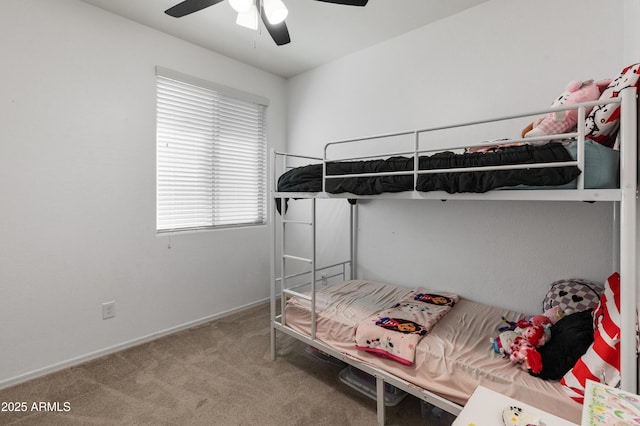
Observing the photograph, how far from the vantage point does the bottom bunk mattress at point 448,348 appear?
51.9 inches

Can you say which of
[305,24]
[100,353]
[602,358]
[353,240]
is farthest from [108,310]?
[602,358]

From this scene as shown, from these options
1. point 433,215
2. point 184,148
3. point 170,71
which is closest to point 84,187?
point 184,148

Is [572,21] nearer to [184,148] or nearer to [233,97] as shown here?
[233,97]

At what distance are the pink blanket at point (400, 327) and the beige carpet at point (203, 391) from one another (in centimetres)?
43

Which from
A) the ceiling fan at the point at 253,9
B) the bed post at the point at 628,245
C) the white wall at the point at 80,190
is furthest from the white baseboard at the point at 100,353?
the bed post at the point at 628,245

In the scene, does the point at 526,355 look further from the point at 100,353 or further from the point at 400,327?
the point at 100,353

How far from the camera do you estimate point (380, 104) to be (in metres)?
2.85

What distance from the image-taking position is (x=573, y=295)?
177 cm

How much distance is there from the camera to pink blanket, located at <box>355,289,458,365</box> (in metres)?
1.67

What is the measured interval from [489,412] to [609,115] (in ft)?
4.03

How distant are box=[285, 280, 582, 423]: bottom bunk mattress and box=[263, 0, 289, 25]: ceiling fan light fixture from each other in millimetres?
1840

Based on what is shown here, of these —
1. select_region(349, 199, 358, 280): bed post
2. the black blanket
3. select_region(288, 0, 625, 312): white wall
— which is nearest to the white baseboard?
select_region(349, 199, 358, 280): bed post

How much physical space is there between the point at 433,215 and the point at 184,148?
2.33 metres

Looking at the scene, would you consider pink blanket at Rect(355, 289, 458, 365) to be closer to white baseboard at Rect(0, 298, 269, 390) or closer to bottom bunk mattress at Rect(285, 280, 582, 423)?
bottom bunk mattress at Rect(285, 280, 582, 423)
